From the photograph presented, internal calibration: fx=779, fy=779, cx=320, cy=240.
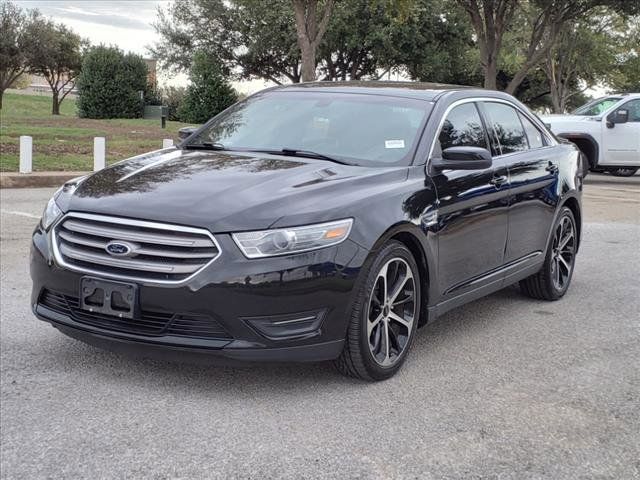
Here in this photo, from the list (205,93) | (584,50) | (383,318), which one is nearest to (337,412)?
(383,318)

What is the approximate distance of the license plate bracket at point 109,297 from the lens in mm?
3678

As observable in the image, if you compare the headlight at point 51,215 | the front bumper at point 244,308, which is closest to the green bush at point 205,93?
the headlight at point 51,215

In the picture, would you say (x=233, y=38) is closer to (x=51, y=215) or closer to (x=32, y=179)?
(x=32, y=179)

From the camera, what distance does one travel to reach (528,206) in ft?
18.5

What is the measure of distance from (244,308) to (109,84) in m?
30.7

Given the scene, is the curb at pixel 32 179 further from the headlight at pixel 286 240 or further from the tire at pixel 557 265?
the headlight at pixel 286 240

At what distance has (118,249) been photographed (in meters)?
3.73

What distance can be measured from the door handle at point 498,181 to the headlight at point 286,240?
5.84 ft

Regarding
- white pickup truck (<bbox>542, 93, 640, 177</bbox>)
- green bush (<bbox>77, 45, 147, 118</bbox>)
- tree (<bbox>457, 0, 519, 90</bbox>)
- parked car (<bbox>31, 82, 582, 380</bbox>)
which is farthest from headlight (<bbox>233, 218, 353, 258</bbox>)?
green bush (<bbox>77, 45, 147, 118</bbox>)

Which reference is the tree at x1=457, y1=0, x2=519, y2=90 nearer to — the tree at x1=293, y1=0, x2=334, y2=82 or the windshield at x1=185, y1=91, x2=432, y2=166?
the tree at x1=293, y1=0, x2=334, y2=82

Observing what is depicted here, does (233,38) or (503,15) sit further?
(233,38)

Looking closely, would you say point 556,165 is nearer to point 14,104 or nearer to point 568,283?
point 568,283

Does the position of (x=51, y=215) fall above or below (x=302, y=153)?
below

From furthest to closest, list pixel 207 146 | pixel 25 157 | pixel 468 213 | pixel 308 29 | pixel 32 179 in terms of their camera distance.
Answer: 1. pixel 308 29
2. pixel 25 157
3. pixel 32 179
4. pixel 207 146
5. pixel 468 213
